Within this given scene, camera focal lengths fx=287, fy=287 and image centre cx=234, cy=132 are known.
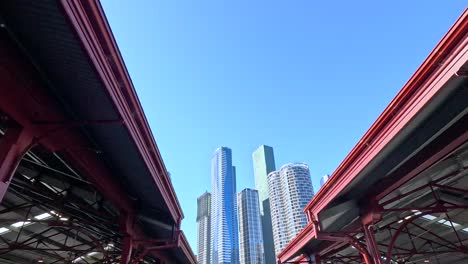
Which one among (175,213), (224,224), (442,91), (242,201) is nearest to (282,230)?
(242,201)

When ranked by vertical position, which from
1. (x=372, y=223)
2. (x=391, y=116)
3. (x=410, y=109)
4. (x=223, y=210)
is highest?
(x=223, y=210)

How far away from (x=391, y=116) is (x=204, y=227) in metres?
121

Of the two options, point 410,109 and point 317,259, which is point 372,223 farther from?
point 317,259

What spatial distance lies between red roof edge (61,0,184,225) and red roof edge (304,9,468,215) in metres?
4.76

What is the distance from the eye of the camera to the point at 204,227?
118562mm

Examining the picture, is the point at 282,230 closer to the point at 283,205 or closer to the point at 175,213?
the point at 283,205

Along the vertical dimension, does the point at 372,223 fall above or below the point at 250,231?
below

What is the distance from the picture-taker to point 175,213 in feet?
31.7

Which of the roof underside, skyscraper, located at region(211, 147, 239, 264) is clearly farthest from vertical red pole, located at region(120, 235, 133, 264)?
skyscraper, located at region(211, 147, 239, 264)

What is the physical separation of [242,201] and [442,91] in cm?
9479

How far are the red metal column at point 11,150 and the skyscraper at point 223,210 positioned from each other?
329 feet

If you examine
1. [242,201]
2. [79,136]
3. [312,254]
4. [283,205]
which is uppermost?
[242,201]

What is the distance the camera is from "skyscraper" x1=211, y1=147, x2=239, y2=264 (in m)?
101

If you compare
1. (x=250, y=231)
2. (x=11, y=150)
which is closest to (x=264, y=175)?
(x=250, y=231)
